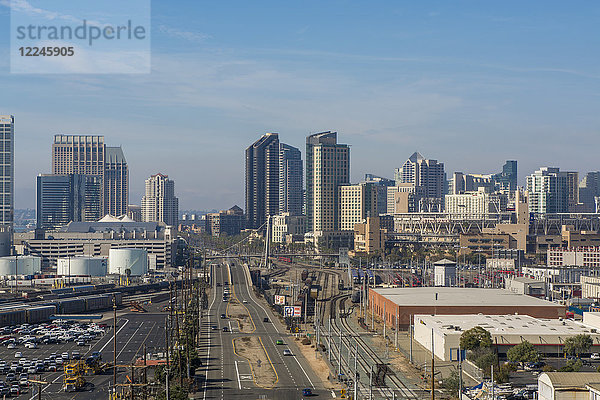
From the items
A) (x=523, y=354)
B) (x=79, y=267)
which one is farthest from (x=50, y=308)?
(x=79, y=267)

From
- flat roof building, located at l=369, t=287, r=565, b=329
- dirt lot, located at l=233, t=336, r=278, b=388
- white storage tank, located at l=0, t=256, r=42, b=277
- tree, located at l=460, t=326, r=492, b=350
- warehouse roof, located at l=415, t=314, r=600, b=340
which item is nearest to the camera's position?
dirt lot, located at l=233, t=336, r=278, b=388

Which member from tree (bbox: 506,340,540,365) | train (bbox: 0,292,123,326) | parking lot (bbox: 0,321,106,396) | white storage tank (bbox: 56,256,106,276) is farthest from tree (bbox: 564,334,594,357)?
white storage tank (bbox: 56,256,106,276)

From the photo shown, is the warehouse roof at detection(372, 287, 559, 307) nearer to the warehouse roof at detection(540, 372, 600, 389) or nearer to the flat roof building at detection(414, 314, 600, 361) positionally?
the flat roof building at detection(414, 314, 600, 361)

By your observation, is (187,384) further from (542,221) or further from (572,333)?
(542,221)

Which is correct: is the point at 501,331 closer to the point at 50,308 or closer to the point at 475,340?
the point at 475,340

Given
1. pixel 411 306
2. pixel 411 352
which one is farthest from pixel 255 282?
pixel 411 352

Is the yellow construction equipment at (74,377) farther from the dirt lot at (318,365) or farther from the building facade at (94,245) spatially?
the building facade at (94,245)
